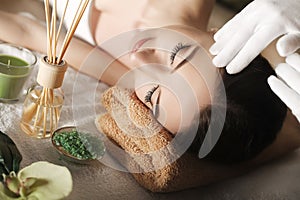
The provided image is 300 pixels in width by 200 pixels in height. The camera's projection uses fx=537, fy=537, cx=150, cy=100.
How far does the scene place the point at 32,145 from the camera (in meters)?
0.96

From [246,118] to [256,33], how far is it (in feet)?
0.57

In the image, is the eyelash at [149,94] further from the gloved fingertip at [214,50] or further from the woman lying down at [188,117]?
the gloved fingertip at [214,50]

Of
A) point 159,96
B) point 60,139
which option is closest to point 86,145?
point 60,139

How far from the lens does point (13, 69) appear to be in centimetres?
104

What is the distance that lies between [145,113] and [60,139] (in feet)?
0.51

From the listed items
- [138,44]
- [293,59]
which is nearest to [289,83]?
[293,59]

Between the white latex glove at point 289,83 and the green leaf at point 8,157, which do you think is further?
the white latex glove at point 289,83

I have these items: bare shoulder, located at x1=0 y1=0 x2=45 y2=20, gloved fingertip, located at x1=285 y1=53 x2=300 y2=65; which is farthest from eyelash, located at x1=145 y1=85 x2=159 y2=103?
bare shoulder, located at x1=0 y1=0 x2=45 y2=20

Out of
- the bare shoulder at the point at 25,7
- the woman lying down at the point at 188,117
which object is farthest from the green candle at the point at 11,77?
the bare shoulder at the point at 25,7

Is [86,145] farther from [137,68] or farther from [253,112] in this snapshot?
[253,112]

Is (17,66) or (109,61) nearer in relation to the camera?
(17,66)

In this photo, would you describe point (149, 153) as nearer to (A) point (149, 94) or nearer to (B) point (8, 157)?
(A) point (149, 94)

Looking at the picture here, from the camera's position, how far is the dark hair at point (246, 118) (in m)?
0.86

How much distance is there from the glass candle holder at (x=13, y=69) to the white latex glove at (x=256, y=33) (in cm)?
37
